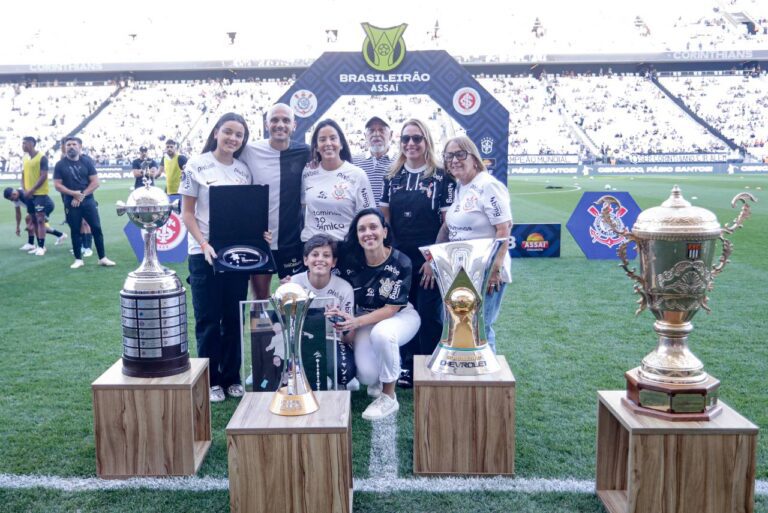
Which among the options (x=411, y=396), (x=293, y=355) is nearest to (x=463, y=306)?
(x=293, y=355)

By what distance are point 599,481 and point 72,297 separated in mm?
5559

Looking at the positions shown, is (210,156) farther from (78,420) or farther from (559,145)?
(559,145)

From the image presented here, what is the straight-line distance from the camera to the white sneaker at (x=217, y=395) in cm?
388

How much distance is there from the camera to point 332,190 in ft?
12.9

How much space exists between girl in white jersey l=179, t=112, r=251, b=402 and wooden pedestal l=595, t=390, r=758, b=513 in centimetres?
212

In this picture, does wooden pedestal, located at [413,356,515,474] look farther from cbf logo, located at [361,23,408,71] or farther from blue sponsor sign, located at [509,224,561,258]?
cbf logo, located at [361,23,408,71]

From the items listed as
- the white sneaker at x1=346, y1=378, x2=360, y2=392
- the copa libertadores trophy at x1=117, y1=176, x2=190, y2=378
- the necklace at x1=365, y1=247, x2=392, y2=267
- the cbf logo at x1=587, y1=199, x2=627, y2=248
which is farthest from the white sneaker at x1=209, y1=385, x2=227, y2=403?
the cbf logo at x1=587, y1=199, x2=627, y2=248

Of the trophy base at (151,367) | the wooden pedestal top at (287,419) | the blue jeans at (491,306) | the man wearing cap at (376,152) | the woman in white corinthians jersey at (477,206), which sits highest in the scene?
the man wearing cap at (376,152)

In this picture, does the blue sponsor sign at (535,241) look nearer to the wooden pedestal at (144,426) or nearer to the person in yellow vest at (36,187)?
the person in yellow vest at (36,187)

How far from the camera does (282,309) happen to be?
259cm

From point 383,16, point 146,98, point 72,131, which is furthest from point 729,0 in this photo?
point 72,131

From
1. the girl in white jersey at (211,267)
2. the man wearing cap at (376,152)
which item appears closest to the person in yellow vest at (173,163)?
the man wearing cap at (376,152)

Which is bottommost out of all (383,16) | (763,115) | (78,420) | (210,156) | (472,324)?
(78,420)

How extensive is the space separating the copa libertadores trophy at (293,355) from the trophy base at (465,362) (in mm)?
578
